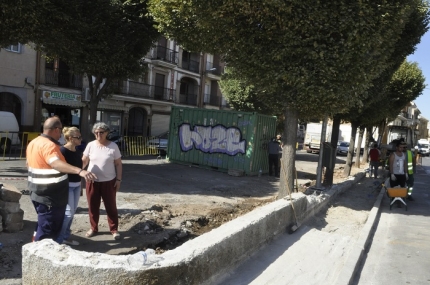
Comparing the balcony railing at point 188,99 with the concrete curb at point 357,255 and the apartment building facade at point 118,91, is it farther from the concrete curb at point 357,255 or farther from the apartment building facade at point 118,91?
the concrete curb at point 357,255

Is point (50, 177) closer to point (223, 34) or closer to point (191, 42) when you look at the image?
point (223, 34)

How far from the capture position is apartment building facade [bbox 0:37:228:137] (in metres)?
20.5

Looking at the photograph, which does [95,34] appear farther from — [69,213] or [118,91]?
[118,91]

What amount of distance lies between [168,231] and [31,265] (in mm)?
3036

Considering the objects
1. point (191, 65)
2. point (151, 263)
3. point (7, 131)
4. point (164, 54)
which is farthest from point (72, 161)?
point (191, 65)

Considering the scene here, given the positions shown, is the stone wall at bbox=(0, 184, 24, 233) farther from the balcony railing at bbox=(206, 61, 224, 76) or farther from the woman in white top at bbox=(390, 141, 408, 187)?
the balcony railing at bbox=(206, 61, 224, 76)

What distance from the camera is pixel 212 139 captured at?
14359 millimetres

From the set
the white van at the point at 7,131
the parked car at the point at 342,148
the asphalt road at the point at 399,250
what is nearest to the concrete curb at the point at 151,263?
the asphalt road at the point at 399,250

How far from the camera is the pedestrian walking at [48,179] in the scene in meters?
3.82

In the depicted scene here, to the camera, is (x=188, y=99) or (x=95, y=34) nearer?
(x=95, y=34)

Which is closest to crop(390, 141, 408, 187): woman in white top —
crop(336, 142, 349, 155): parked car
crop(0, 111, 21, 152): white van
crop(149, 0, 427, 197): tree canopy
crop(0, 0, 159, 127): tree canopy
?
crop(149, 0, 427, 197): tree canopy

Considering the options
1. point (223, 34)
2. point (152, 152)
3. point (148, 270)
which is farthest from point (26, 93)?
point (148, 270)

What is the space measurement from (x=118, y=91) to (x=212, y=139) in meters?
11.4

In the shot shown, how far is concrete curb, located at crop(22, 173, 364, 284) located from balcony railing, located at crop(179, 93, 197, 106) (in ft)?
102
